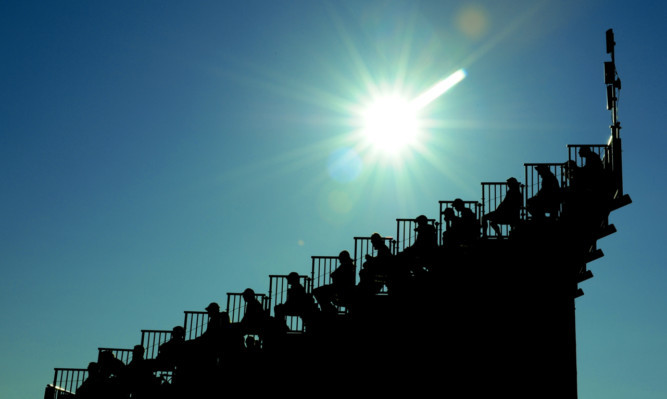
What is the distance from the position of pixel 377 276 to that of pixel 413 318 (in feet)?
3.74

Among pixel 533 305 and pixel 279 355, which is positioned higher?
pixel 533 305

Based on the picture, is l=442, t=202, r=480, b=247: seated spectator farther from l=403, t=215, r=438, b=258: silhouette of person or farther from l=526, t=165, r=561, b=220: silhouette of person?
l=526, t=165, r=561, b=220: silhouette of person

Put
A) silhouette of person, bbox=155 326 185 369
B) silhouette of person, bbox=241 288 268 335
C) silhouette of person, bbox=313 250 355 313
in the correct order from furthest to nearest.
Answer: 1. silhouette of person, bbox=155 326 185 369
2. silhouette of person, bbox=313 250 355 313
3. silhouette of person, bbox=241 288 268 335

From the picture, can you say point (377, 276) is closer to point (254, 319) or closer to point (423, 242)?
point (423, 242)

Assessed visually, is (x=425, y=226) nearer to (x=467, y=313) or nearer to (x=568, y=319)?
(x=467, y=313)

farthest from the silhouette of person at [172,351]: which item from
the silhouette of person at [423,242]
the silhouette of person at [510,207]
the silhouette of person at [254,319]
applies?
the silhouette of person at [510,207]

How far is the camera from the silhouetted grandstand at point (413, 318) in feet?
47.8

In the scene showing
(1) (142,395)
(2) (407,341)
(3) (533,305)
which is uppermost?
(3) (533,305)

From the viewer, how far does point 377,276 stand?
48.4ft

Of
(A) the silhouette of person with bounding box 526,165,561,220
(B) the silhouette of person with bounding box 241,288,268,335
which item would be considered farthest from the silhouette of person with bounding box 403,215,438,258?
(B) the silhouette of person with bounding box 241,288,268,335

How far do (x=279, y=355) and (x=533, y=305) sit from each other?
5.81m

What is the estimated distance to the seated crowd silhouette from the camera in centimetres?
1445

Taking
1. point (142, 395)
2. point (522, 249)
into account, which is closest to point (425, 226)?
point (522, 249)

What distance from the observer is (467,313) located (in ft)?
50.3
